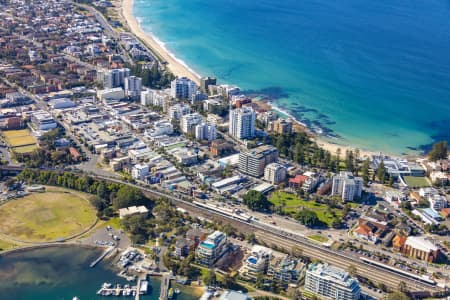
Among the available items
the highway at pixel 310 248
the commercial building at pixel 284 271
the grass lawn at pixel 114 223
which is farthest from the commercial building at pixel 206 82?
the commercial building at pixel 284 271

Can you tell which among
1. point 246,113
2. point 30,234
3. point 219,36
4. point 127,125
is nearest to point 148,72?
point 127,125

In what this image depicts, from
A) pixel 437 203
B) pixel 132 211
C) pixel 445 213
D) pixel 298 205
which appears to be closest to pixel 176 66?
pixel 298 205

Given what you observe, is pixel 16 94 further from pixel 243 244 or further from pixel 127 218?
pixel 243 244

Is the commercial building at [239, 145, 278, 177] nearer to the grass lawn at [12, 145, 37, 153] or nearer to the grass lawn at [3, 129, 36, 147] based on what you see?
the grass lawn at [12, 145, 37, 153]

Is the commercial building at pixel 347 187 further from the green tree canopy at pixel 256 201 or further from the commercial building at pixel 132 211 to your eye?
the commercial building at pixel 132 211

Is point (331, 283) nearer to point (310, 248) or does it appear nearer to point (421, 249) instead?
point (310, 248)

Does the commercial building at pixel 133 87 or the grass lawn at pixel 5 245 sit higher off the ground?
the commercial building at pixel 133 87
